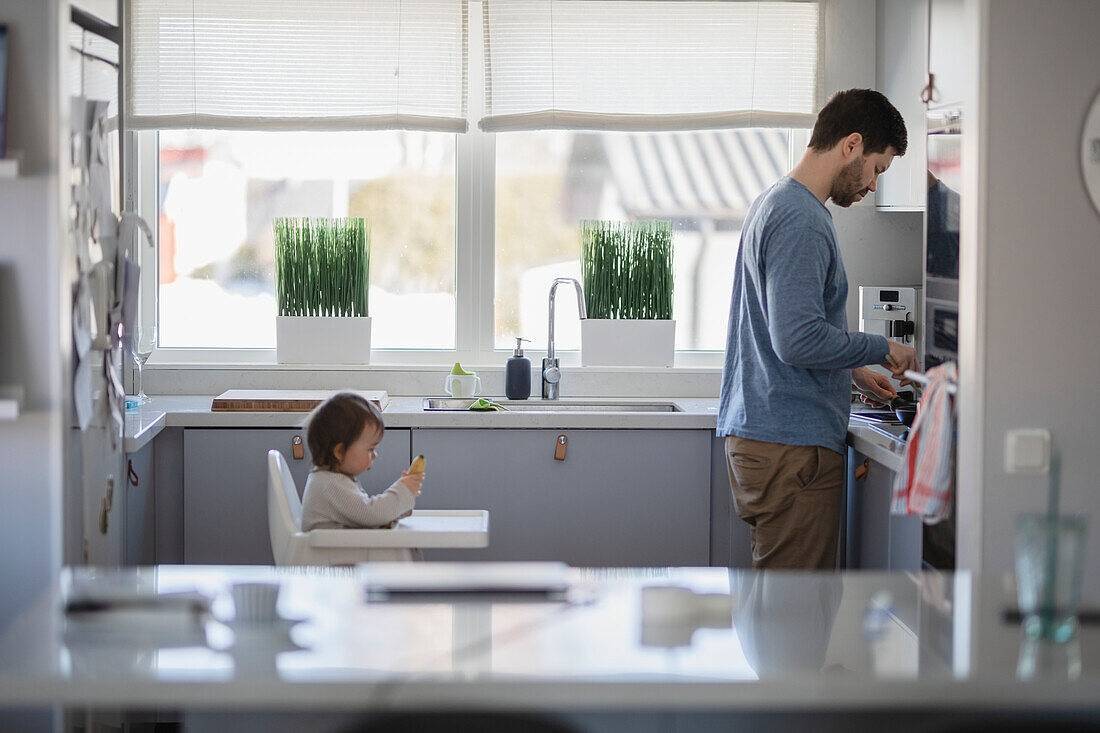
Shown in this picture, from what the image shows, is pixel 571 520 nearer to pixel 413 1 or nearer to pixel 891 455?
pixel 891 455

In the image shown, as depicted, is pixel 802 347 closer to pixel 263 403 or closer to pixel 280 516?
pixel 280 516

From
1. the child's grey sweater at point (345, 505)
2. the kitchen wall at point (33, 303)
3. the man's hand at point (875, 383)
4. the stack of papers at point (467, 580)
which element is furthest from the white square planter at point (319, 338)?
the stack of papers at point (467, 580)

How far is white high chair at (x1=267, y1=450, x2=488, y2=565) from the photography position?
2.40m

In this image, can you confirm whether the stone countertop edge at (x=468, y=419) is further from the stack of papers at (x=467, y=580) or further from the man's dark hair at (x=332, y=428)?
the stack of papers at (x=467, y=580)

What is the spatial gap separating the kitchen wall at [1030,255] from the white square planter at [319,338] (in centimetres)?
231

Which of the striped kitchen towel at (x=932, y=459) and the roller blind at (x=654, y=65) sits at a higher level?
the roller blind at (x=654, y=65)

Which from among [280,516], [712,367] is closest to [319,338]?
[712,367]

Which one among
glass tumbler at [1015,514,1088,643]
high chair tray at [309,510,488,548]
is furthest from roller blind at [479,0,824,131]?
glass tumbler at [1015,514,1088,643]

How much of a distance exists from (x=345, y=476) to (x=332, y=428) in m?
0.11

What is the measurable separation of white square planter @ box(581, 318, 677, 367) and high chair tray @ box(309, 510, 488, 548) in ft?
5.32

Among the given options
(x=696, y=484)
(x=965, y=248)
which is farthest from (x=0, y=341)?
(x=696, y=484)

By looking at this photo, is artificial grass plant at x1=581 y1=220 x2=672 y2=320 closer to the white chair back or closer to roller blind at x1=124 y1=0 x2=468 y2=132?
roller blind at x1=124 y1=0 x2=468 y2=132

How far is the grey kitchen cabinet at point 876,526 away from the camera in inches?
115

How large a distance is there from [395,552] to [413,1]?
221 centimetres
